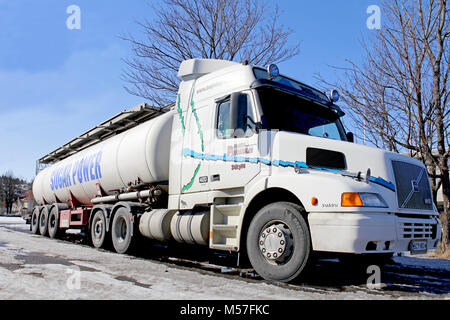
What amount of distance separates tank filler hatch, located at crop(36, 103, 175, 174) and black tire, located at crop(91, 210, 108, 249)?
2.39 metres

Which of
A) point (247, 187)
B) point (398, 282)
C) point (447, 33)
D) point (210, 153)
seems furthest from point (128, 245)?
point (447, 33)

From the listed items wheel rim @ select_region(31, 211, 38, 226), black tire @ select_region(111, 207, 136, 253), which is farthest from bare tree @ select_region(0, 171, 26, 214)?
black tire @ select_region(111, 207, 136, 253)

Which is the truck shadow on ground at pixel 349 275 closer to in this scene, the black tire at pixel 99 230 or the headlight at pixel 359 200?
the headlight at pixel 359 200

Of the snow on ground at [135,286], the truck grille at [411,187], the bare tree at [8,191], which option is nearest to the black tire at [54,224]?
the snow on ground at [135,286]

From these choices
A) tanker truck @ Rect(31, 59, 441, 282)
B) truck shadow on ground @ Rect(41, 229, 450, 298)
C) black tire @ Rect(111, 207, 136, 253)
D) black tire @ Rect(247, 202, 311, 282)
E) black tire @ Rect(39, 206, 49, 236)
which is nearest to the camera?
tanker truck @ Rect(31, 59, 441, 282)

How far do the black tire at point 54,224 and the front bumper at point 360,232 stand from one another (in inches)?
413

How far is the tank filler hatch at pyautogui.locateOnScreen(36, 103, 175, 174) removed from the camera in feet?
29.9

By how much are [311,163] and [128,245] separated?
4856mm

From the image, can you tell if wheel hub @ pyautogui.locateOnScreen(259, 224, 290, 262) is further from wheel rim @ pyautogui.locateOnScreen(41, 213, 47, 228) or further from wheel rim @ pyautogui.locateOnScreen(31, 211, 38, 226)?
wheel rim @ pyautogui.locateOnScreen(31, 211, 38, 226)

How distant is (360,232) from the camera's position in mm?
4434

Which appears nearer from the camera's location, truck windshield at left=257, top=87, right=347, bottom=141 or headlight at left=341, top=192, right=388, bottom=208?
headlight at left=341, top=192, right=388, bottom=208

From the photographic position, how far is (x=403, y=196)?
497cm

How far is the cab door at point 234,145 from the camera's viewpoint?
5621 millimetres
